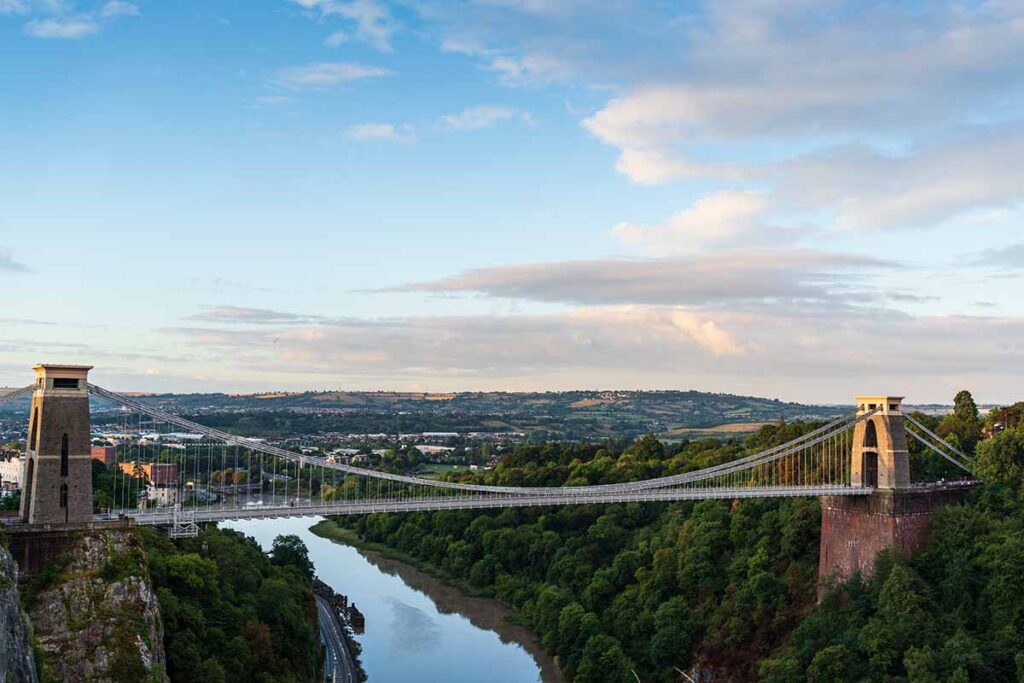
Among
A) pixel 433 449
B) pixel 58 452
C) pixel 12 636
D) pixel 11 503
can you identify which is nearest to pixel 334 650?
pixel 11 503

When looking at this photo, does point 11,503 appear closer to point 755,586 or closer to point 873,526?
point 755,586

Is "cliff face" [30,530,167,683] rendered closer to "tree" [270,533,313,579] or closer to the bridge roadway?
the bridge roadway

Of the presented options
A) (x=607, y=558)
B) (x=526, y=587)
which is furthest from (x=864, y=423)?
(x=526, y=587)

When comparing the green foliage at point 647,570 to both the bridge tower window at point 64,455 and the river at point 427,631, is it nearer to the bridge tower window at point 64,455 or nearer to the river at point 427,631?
the river at point 427,631

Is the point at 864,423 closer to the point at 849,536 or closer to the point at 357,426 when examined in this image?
the point at 849,536

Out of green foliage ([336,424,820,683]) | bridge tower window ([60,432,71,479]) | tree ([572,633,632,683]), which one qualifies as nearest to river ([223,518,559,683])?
green foliage ([336,424,820,683])
